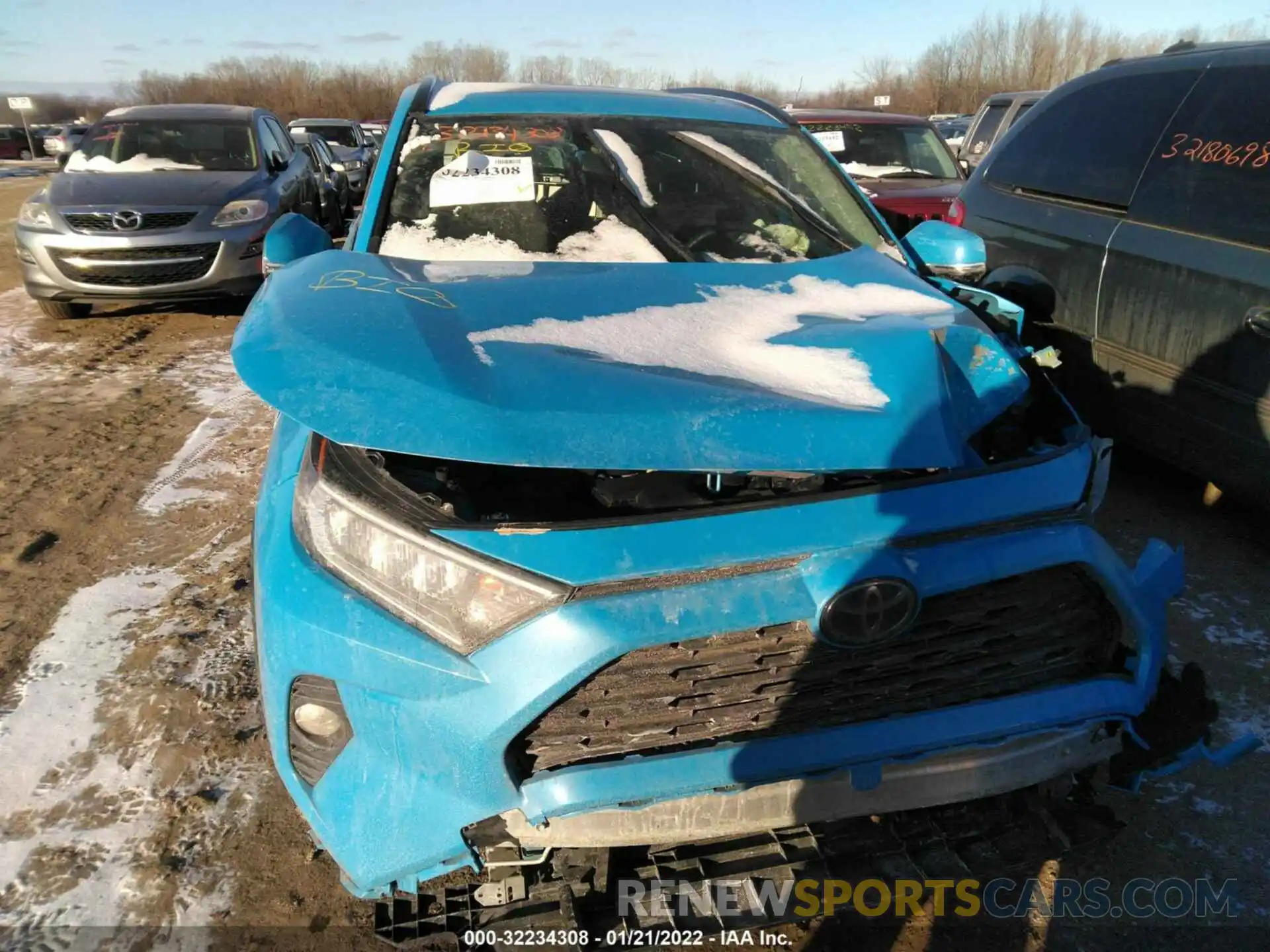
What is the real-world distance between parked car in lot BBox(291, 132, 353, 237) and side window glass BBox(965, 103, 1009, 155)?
7.54 metres

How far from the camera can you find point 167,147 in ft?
26.1

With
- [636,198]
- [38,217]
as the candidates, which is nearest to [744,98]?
[636,198]

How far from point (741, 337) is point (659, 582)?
80 centimetres

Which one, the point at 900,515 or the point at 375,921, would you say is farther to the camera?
the point at 375,921

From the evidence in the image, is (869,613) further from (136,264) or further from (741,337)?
(136,264)

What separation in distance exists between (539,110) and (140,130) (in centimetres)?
662

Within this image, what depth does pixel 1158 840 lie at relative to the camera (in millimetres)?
2273

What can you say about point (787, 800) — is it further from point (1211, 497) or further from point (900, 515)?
point (1211, 497)

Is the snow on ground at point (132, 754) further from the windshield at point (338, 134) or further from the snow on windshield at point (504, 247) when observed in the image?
the windshield at point (338, 134)

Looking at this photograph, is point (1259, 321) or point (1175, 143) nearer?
point (1259, 321)

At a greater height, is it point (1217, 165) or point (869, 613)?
point (1217, 165)

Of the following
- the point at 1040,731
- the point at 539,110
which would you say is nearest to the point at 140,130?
the point at 539,110

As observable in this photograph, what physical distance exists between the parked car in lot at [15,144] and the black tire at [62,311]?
3426cm

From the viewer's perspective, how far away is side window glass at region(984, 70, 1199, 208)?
3914mm
